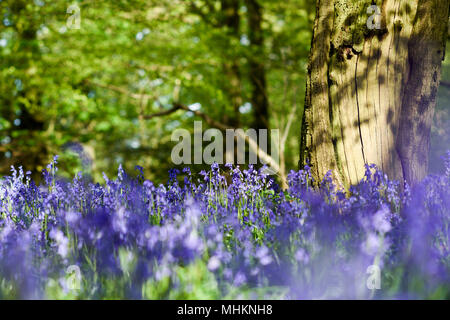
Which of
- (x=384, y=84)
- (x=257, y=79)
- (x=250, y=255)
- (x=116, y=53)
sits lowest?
(x=250, y=255)

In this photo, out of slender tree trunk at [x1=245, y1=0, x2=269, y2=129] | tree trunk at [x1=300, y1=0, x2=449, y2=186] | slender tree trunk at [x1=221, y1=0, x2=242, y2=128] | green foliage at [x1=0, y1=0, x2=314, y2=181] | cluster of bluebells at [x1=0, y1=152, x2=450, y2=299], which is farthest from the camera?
slender tree trunk at [x1=245, y1=0, x2=269, y2=129]

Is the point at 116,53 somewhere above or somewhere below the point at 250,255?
above

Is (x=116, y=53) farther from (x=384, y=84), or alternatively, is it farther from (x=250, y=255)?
→ (x=250, y=255)

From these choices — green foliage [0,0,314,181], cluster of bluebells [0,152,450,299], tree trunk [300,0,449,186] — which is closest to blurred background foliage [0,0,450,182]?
green foliage [0,0,314,181]

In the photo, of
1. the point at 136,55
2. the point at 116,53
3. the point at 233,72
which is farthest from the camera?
the point at 233,72

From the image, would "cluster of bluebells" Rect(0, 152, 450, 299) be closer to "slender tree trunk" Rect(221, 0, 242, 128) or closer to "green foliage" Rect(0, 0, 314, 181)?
"green foliage" Rect(0, 0, 314, 181)

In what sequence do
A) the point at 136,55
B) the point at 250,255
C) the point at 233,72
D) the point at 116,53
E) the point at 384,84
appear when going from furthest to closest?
the point at 233,72 → the point at 136,55 → the point at 116,53 → the point at 384,84 → the point at 250,255

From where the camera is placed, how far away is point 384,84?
371 cm

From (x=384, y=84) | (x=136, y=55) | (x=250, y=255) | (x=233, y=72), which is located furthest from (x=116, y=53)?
(x=250, y=255)

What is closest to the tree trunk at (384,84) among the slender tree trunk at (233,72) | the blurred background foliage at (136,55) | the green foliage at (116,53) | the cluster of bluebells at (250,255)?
the cluster of bluebells at (250,255)

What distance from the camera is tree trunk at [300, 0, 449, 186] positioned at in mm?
3695

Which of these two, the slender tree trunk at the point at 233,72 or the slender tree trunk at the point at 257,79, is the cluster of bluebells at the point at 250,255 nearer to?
the slender tree trunk at the point at 233,72
